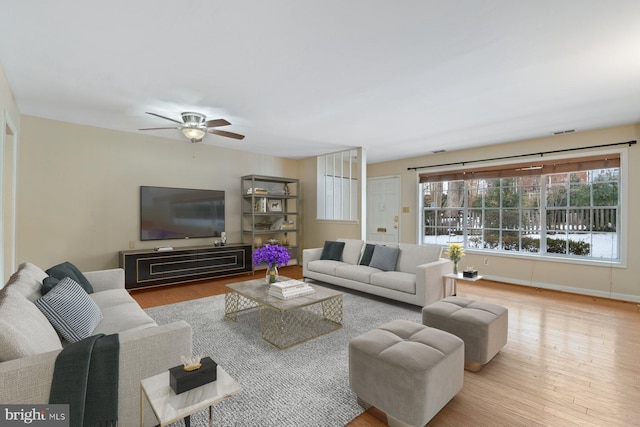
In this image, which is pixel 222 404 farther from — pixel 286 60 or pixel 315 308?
pixel 286 60

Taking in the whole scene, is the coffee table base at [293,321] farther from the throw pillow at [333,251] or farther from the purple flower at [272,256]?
the throw pillow at [333,251]

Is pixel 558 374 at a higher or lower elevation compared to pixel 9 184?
lower

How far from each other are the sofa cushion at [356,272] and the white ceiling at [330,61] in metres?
2.12

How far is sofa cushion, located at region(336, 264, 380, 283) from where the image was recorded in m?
4.31

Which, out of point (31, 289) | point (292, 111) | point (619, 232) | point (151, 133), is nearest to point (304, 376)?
point (31, 289)

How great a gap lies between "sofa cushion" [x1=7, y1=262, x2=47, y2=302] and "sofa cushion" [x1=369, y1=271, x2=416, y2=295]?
11.3 feet

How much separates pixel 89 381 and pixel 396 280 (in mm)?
3288

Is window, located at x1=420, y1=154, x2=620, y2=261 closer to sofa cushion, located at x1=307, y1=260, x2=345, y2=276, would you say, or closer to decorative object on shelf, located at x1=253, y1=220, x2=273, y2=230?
sofa cushion, located at x1=307, y1=260, x2=345, y2=276

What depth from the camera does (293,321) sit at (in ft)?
11.0

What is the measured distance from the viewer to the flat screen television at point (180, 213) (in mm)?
5082

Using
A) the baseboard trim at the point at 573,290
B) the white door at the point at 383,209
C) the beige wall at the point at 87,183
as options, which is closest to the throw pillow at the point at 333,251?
the white door at the point at 383,209

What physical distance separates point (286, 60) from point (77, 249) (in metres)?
4.25

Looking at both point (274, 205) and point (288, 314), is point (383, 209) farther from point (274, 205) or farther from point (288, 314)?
point (288, 314)

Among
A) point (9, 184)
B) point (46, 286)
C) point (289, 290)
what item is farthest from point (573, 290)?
point (9, 184)
